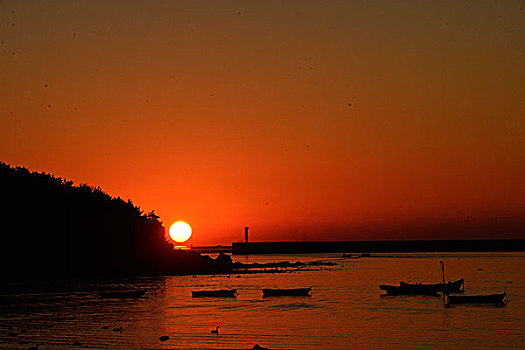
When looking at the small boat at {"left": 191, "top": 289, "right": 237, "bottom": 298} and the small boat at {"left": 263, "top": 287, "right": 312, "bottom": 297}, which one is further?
the small boat at {"left": 263, "top": 287, "right": 312, "bottom": 297}

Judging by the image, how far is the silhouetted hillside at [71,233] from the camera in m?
96.1

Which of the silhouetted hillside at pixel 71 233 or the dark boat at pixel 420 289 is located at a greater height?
the silhouetted hillside at pixel 71 233

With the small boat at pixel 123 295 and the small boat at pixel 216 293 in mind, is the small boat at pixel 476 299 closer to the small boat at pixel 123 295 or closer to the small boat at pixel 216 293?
the small boat at pixel 216 293

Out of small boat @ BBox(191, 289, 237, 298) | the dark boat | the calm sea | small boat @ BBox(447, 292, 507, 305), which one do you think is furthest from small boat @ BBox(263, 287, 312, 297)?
small boat @ BBox(447, 292, 507, 305)

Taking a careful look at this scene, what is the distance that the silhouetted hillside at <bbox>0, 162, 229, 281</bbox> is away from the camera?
96062 millimetres

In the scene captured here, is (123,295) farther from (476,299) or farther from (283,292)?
(476,299)

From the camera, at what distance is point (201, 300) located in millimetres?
68500

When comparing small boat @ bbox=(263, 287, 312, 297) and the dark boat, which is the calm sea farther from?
the dark boat

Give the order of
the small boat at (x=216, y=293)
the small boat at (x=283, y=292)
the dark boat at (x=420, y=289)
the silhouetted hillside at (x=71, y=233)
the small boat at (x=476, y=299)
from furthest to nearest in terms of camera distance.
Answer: the silhouetted hillside at (x=71, y=233) → the dark boat at (x=420, y=289) → the small boat at (x=283, y=292) → the small boat at (x=216, y=293) → the small boat at (x=476, y=299)

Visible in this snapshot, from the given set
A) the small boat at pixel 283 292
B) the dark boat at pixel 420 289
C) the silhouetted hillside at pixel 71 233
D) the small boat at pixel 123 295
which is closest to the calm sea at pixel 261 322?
the small boat at pixel 123 295

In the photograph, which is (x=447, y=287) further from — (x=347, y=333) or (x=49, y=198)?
(x=49, y=198)

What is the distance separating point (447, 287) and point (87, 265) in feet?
186

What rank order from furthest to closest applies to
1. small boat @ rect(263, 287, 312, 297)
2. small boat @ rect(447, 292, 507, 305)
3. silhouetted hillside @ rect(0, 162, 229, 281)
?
1. silhouetted hillside @ rect(0, 162, 229, 281)
2. small boat @ rect(263, 287, 312, 297)
3. small boat @ rect(447, 292, 507, 305)

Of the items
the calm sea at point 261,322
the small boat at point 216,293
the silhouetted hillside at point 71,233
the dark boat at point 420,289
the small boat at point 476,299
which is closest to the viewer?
the calm sea at point 261,322
